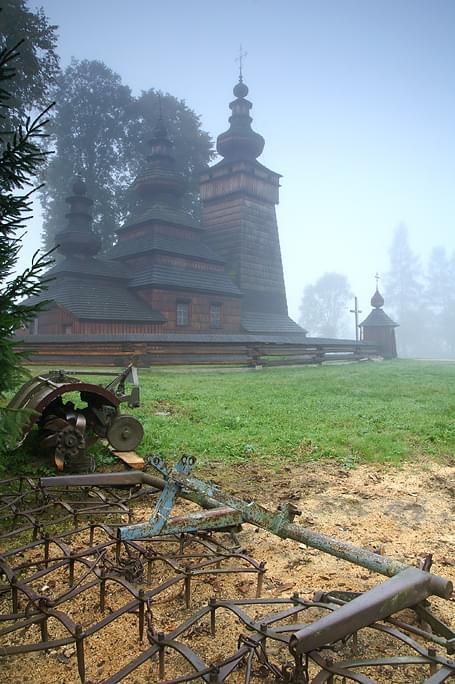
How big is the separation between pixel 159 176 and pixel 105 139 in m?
15.0

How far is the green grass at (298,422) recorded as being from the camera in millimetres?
6422

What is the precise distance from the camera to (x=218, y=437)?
7.07 m

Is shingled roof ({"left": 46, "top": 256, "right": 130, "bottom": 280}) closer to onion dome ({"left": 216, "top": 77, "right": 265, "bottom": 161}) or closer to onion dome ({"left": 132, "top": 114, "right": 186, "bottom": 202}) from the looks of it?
onion dome ({"left": 132, "top": 114, "right": 186, "bottom": 202})

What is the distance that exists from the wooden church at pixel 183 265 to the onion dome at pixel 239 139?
76 mm

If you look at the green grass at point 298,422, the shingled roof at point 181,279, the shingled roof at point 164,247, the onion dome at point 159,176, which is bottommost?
the green grass at point 298,422

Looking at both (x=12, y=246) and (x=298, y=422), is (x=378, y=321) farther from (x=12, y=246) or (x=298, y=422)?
(x=12, y=246)

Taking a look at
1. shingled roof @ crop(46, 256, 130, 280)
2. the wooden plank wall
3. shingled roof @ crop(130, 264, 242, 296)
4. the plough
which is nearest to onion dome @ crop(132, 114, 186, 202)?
shingled roof @ crop(46, 256, 130, 280)

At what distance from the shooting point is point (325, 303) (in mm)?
96938

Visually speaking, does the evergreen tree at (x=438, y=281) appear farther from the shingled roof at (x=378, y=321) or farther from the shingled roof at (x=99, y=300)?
the shingled roof at (x=99, y=300)

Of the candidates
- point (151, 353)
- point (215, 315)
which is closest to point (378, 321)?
point (215, 315)

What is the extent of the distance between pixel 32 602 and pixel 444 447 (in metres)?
6.11

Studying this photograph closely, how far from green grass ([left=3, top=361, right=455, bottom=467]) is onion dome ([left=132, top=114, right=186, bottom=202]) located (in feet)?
75.2

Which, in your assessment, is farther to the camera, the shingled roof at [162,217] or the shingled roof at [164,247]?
the shingled roof at [162,217]

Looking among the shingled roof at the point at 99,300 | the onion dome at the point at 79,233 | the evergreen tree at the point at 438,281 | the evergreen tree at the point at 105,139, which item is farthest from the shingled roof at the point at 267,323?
the evergreen tree at the point at 438,281
